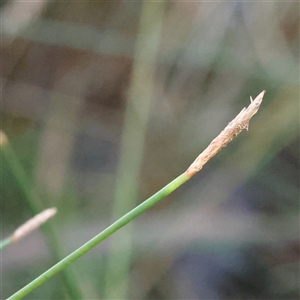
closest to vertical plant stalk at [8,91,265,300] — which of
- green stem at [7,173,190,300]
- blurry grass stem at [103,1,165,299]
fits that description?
green stem at [7,173,190,300]

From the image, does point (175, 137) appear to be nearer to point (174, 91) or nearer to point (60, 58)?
point (174, 91)

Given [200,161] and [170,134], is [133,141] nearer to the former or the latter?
[170,134]

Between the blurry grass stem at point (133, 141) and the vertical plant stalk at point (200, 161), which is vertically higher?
the blurry grass stem at point (133, 141)

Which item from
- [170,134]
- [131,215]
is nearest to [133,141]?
[170,134]

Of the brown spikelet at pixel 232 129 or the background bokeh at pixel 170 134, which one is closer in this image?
the brown spikelet at pixel 232 129

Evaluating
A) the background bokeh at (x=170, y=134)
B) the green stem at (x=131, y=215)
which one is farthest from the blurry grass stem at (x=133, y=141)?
the green stem at (x=131, y=215)

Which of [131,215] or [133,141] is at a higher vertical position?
[133,141]

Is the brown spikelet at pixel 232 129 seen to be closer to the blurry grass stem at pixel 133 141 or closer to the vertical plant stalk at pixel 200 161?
the vertical plant stalk at pixel 200 161
